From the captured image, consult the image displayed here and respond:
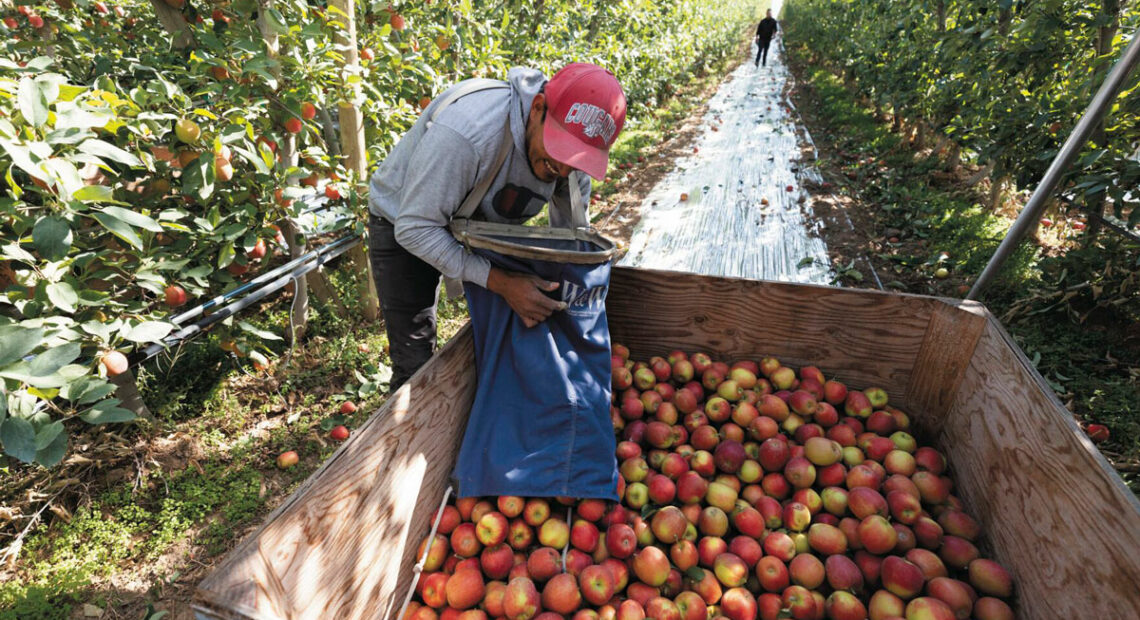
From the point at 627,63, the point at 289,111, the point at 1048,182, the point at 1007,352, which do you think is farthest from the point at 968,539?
the point at 627,63

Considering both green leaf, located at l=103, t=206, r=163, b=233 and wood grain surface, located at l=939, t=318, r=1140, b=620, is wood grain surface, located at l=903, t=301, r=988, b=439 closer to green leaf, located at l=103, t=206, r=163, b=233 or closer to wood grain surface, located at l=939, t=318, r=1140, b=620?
wood grain surface, located at l=939, t=318, r=1140, b=620

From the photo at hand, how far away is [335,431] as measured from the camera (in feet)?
9.11

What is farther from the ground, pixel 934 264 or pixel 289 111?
pixel 289 111

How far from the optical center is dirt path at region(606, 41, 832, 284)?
4.64 meters

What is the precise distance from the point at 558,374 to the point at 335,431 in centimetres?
169

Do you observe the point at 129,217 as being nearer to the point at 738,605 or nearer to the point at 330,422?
the point at 330,422

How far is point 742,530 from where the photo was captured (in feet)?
5.82

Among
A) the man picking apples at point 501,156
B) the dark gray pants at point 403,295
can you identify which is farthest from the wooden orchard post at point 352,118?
the man picking apples at point 501,156

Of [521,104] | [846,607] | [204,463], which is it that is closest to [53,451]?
[204,463]

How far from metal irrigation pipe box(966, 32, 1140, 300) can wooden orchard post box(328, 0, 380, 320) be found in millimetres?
3418

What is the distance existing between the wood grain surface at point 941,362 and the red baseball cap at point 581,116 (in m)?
1.37

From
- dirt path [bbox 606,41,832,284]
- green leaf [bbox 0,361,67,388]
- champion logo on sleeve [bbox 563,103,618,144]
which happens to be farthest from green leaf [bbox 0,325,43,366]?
dirt path [bbox 606,41,832,284]

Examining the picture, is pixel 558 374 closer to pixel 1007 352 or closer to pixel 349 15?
pixel 1007 352

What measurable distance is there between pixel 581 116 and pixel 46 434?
1777 millimetres
